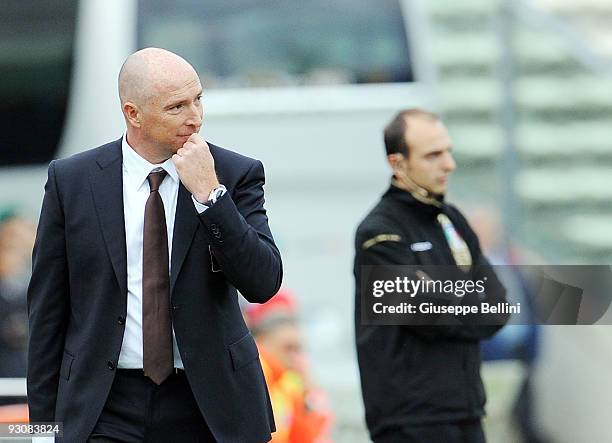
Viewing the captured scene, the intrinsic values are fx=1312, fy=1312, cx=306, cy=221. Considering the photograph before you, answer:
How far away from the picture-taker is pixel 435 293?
433cm

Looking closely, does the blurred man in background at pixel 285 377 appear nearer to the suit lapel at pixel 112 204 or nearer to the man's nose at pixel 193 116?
the suit lapel at pixel 112 204

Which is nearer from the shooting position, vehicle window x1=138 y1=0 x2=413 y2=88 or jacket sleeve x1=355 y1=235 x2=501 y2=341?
jacket sleeve x1=355 y1=235 x2=501 y2=341

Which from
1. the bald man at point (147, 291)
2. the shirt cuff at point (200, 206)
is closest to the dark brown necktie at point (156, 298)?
the bald man at point (147, 291)

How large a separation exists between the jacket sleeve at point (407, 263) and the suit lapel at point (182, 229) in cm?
127

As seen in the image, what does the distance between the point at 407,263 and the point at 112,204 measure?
141cm

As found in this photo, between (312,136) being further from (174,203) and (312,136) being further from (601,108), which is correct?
(174,203)

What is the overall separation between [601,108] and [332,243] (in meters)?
2.04

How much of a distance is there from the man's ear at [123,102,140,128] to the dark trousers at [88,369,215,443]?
597mm

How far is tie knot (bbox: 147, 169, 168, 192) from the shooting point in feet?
10.4

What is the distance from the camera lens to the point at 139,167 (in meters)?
3.22

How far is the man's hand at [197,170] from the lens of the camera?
3.00 metres

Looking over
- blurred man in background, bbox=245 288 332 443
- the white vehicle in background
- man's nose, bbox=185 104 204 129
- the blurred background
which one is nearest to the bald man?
man's nose, bbox=185 104 204 129

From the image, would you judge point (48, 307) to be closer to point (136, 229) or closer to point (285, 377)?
point (136, 229)

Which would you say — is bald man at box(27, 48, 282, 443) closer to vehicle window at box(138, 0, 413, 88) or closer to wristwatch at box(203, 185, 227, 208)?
wristwatch at box(203, 185, 227, 208)
